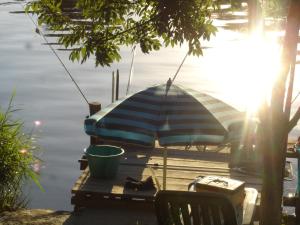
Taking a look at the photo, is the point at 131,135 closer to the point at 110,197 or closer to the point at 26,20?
the point at 110,197

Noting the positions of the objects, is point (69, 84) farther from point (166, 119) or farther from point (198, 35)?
point (198, 35)

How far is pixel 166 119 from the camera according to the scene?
9.67 metres

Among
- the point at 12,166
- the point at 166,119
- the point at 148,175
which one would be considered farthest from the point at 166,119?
the point at 12,166

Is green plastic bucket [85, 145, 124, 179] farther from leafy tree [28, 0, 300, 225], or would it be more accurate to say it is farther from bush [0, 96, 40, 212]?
leafy tree [28, 0, 300, 225]

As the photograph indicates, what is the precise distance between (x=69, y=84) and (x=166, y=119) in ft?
69.9

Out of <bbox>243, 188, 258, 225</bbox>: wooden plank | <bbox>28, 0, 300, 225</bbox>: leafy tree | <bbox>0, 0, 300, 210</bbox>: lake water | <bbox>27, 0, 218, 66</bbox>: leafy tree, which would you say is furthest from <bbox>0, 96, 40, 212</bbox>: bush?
<bbox>0, 0, 300, 210</bbox>: lake water

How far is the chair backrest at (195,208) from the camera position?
6289 millimetres

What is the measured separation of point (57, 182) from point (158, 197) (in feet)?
41.6

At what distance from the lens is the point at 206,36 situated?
820cm

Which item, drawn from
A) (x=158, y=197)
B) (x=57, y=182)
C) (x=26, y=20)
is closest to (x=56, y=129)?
(x=57, y=182)

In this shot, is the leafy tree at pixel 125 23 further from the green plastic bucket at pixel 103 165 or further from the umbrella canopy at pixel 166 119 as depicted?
the green plastic bucket at pixel 103 165

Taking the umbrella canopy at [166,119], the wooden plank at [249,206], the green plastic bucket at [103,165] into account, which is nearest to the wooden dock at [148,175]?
the green plastic bucket at [103,165]

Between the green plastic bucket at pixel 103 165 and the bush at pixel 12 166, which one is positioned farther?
the green plastic bucket at pixel 103 165

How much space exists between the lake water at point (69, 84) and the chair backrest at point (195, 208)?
31.4ft
